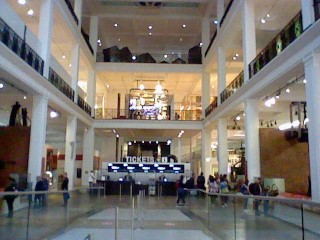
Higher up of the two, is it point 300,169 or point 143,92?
point 143,92

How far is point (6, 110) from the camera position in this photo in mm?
21391

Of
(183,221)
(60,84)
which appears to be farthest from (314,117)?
(60,84)

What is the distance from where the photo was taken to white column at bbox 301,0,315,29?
9836 millimetres

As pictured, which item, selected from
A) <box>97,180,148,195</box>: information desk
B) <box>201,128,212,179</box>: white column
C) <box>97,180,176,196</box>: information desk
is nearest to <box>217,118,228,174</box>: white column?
<box>201,128,212,179</box>: white column

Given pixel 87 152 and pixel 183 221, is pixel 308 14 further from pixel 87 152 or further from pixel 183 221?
pixel 87 152

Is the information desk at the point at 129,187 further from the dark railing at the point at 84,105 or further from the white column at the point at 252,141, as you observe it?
the white column at the point at 252,141

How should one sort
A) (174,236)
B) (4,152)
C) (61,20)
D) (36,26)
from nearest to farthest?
(174,236)
(4,152)
(61,20)
(36,26)

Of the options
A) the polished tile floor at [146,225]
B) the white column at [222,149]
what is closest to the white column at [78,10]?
the white column at [222,149]

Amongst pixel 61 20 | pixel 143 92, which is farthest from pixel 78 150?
pixel 61 20

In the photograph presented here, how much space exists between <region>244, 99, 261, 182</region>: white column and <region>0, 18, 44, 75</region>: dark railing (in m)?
8.85

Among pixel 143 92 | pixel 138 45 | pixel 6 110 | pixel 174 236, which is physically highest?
pixel 138 45

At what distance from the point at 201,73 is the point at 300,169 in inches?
479

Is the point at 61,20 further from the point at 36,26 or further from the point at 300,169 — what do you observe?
the point at 300,169

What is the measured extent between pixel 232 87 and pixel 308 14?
28.8 feet
